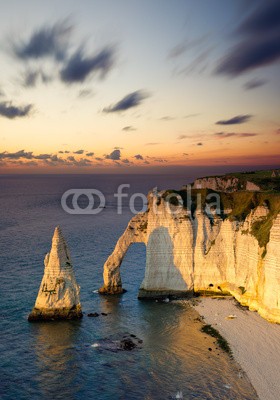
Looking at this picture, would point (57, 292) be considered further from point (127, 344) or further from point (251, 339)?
point (251, 339)

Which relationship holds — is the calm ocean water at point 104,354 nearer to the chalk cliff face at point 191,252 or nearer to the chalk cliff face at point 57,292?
the chalk cliff face at point 57,292

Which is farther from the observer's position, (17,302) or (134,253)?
(134,253)

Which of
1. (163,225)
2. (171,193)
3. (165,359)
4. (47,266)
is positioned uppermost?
(171,193)

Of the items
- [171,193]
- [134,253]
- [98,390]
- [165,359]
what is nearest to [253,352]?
[165,359]

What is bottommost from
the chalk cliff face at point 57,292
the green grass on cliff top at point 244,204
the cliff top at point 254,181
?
the chalk cliff face at point 57,292

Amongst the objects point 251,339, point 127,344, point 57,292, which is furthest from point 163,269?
point 251,339

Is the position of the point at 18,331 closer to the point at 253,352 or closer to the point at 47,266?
the point at 47,266

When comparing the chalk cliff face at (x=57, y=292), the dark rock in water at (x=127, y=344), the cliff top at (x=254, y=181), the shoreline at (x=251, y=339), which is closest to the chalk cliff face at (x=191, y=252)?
the shoreline at (x=251, y=339)

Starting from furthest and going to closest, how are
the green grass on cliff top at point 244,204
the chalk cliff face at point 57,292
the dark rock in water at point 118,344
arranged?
the green grass on cliff top at point 244,204
the chalk cliff face at point 57,292
the dark rock in water at point 118,344

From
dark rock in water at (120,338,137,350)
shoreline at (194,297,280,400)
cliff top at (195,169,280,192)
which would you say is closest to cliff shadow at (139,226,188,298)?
shoreline at (194,297,280,400)
